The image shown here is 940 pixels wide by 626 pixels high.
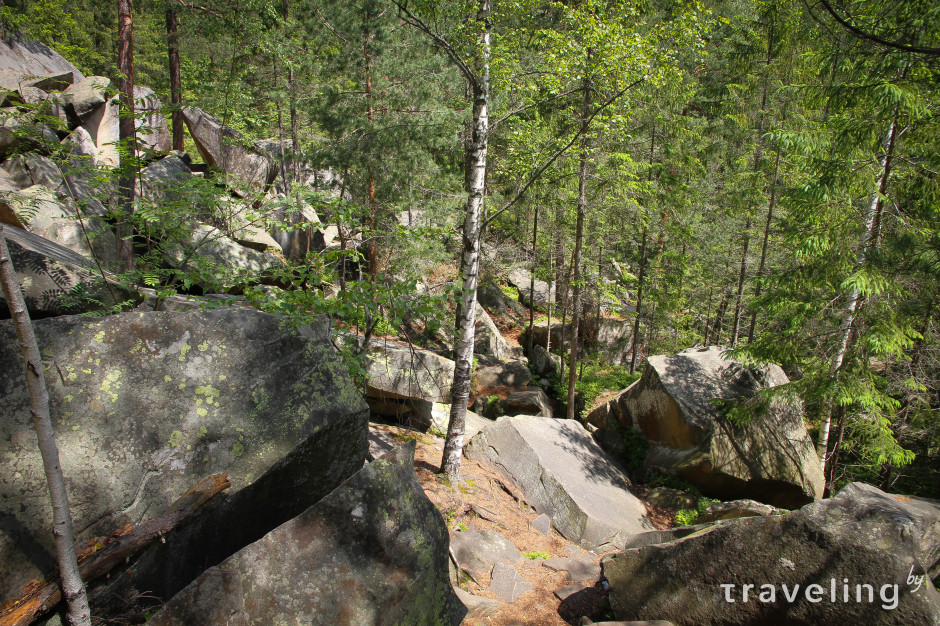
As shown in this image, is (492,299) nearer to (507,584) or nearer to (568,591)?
(507,584)

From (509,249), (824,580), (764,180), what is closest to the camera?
(824,580)

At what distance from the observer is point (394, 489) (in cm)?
322

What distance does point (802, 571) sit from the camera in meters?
3.80

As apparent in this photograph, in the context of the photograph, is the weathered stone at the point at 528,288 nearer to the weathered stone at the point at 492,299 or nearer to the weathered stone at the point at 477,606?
the weathered stone at the point at 492,299

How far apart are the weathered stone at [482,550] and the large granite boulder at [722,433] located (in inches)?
259

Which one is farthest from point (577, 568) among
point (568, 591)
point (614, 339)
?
point (614, 339)

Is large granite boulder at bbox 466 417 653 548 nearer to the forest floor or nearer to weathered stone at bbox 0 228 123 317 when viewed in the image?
the forest floor

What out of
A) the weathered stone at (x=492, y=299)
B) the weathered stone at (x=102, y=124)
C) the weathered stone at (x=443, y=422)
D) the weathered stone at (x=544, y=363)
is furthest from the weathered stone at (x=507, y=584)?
the weathered stone at (x=492, y=299)

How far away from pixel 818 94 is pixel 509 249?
1360cm

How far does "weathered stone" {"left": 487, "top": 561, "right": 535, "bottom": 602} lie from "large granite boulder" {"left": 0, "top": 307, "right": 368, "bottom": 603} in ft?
9.09

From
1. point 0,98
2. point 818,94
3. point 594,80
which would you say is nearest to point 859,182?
point 818,94

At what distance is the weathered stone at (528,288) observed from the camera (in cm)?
2603

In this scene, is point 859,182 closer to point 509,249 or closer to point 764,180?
point 764,180

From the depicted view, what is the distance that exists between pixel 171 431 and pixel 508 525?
5.71m
